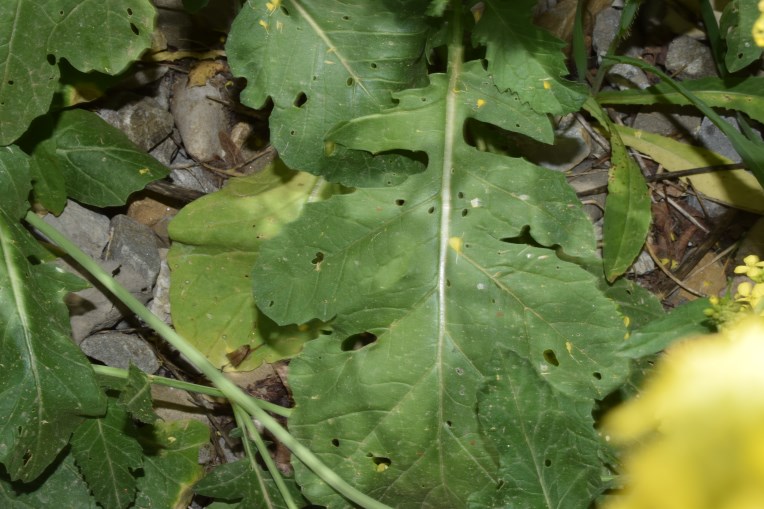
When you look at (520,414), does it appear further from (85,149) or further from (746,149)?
(85,149)

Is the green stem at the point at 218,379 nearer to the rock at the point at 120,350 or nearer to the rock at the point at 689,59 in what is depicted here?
the rock at the point at 120,350

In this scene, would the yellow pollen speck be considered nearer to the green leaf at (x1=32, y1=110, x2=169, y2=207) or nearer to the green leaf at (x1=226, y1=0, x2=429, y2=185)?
the green leaf at (x1=226, y1=0, x2=429, y2=185)

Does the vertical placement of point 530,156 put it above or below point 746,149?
below

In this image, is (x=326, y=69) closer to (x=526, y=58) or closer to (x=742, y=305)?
(x=526, y=58)

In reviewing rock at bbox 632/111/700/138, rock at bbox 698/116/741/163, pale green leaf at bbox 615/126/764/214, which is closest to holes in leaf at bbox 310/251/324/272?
pale green leaf at bbox 615/126/764/214

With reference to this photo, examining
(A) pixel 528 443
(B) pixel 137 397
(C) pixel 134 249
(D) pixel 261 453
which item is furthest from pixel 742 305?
(C) pixel 134 249

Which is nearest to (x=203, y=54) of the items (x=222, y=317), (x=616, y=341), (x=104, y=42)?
(x=104, y=42)

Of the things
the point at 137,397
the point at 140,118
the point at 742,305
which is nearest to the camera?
the point at 742,305
